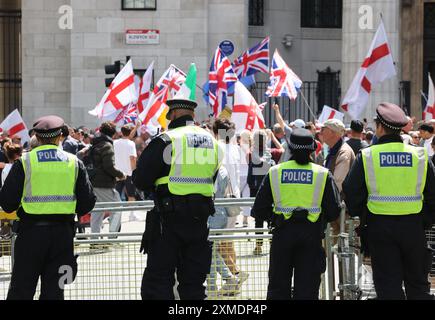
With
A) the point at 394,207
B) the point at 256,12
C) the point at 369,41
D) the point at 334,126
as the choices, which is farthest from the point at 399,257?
the point at 256,12

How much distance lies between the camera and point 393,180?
913 cm

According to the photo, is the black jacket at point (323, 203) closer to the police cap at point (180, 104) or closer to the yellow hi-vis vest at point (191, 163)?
the yellow hi-vis vest at point (191, 163)

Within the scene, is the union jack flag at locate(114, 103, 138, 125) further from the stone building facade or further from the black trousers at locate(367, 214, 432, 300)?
the black trousers at locate(367, 214, 432, 300)

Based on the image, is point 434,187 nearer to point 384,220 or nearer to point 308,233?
point 384,220

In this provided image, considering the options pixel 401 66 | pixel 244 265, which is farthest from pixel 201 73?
pixel 244 265

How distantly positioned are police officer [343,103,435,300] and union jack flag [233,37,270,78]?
52.3 feet

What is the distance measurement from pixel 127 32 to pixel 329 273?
20514 mm

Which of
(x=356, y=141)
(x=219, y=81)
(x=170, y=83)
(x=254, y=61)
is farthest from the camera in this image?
(x=254, y=61)

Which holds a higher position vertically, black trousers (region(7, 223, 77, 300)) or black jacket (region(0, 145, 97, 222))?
black jacket (region(0, 145, 97, 222))

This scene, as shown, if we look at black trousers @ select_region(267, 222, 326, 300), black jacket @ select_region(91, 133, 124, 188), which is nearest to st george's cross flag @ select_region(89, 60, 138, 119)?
black jacket @ select_region(91, 133, 124, 188)

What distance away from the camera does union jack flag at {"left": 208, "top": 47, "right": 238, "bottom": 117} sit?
19.9m

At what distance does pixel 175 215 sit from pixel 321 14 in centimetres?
2714

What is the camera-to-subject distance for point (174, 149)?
9.29m

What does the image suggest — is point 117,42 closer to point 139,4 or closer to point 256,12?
point 139,4
